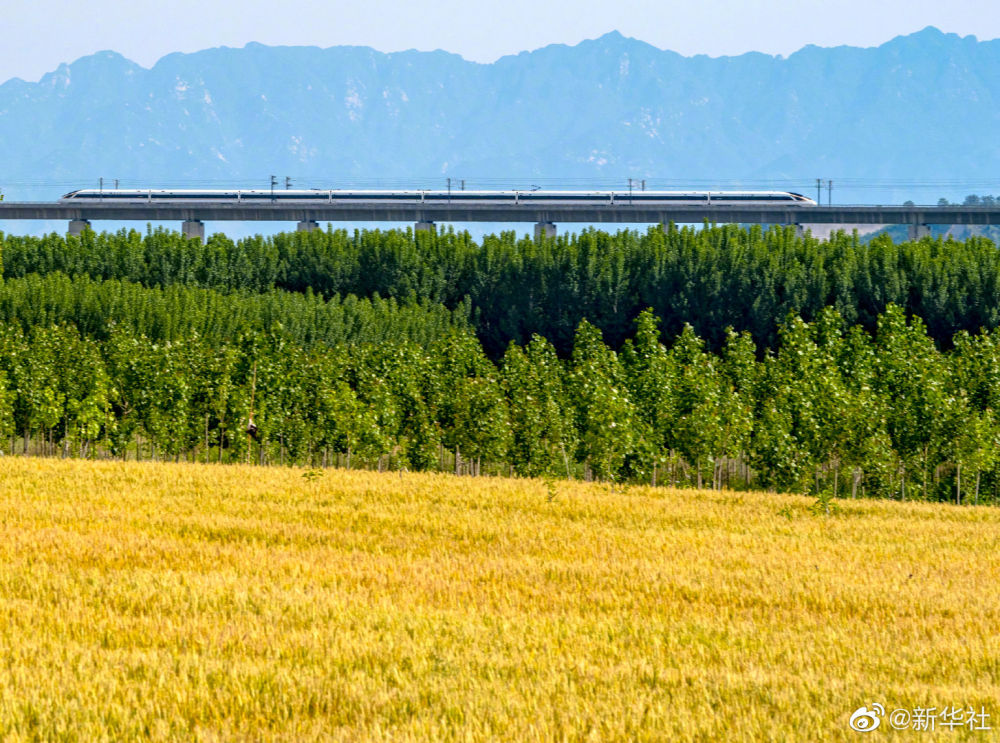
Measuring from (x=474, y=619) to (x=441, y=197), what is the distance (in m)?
134

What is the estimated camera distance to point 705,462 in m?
49.2

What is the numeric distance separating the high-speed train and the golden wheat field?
112 meters

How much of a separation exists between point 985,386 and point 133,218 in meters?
118

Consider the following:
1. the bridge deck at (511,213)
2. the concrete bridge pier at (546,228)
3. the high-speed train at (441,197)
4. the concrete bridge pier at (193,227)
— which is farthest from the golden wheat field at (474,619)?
the concrete bridge pier at (193,227)

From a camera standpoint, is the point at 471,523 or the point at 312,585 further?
the point at 471,523

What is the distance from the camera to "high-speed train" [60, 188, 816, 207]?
144125 mm

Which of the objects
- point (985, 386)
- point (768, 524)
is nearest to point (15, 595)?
point (768, 524)

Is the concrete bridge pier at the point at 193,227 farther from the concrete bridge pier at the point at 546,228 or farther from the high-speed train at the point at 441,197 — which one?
the concrete bridge pier at the point at 546,228

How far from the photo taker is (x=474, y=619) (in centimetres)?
2009

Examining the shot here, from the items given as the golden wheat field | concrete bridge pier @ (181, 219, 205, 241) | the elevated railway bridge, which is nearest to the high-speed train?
the elevated railway bridge

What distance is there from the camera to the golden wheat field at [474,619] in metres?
15.2

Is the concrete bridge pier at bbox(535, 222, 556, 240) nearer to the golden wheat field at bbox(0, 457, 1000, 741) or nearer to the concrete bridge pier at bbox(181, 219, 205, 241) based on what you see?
the concrete bridge pier at bbox(181, 219, 205, 241)

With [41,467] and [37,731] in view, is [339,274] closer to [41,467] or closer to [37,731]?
[41,467]

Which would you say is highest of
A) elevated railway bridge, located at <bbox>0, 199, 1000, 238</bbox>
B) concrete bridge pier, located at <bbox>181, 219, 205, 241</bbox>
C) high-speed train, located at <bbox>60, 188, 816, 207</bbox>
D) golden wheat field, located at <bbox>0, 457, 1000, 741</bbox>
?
high-speed train, located at <bbox>60, 188, 816, 207</bbox>
